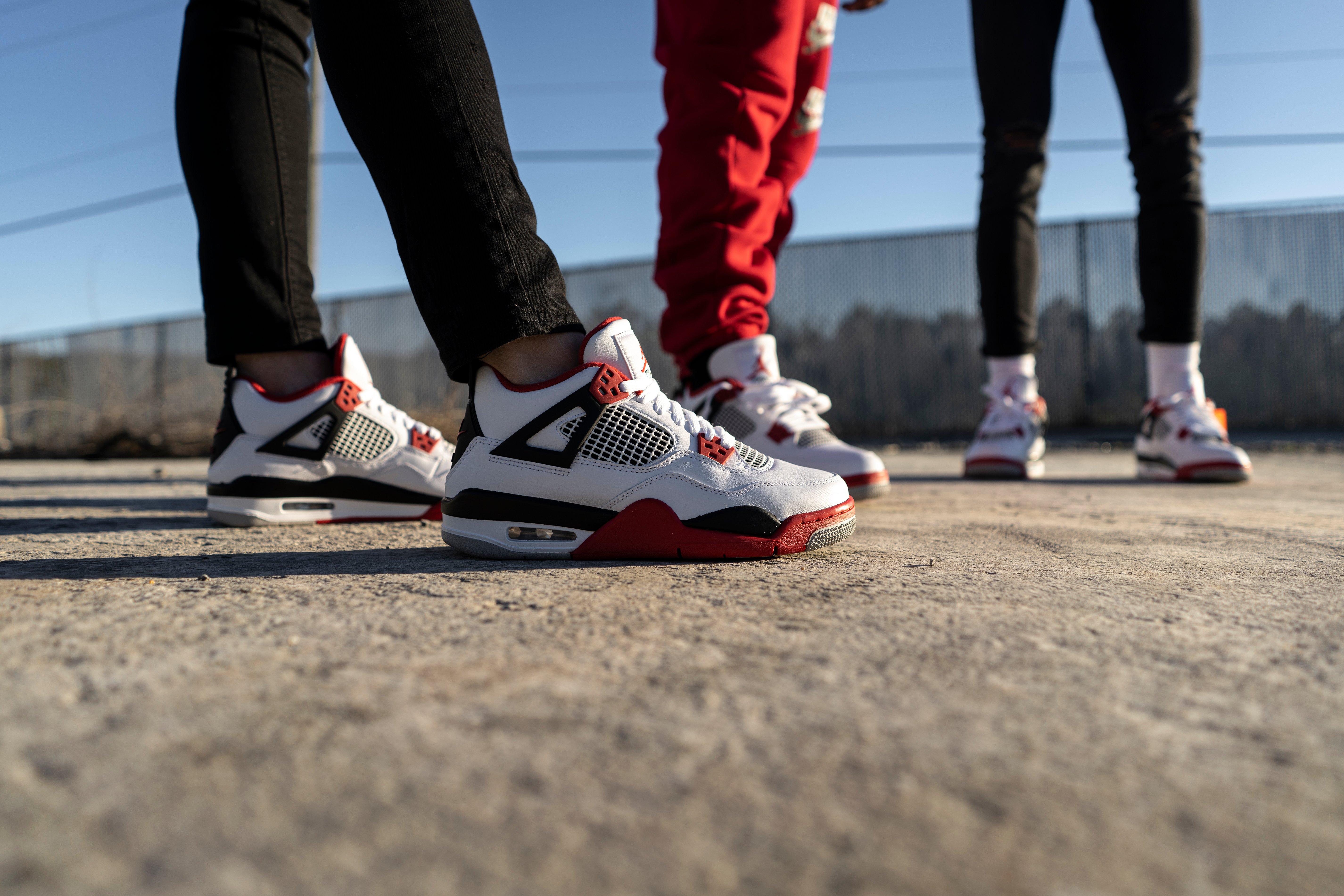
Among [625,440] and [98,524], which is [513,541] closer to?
[625,440]

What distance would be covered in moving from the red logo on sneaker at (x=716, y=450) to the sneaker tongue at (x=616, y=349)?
10cm

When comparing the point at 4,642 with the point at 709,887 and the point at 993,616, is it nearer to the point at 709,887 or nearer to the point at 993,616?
the point at 709,887

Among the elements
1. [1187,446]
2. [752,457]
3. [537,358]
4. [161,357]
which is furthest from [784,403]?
[161,357]

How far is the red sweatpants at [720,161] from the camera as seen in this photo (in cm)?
145

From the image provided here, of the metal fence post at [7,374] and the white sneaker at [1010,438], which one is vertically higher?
the metal fence post at [7,374]

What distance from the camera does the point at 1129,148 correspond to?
81.0 inches

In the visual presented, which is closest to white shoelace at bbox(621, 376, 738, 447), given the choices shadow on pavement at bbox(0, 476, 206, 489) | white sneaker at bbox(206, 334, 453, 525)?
white sneaker at bbox(206, 334, 453, 525)

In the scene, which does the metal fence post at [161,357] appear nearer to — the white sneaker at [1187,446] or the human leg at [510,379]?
the human leg at [510,379]

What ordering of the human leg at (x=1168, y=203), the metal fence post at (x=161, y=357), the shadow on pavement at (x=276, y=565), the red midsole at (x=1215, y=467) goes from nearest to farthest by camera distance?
the shadow on pavement at (x=276, y=565)
the red midsole at (x=1215, y=467)
the human leg at (x=1168, y=203)
the metal fence post at (x=161, y=357)

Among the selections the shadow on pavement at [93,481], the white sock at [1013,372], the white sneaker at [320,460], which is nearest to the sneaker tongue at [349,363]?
the white sneaker at [320,460]

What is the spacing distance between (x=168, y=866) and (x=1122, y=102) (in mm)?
2487

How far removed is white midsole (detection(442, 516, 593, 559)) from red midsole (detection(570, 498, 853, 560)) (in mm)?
10

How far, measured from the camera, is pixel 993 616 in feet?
1.79

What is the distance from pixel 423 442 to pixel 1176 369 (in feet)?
5.95
